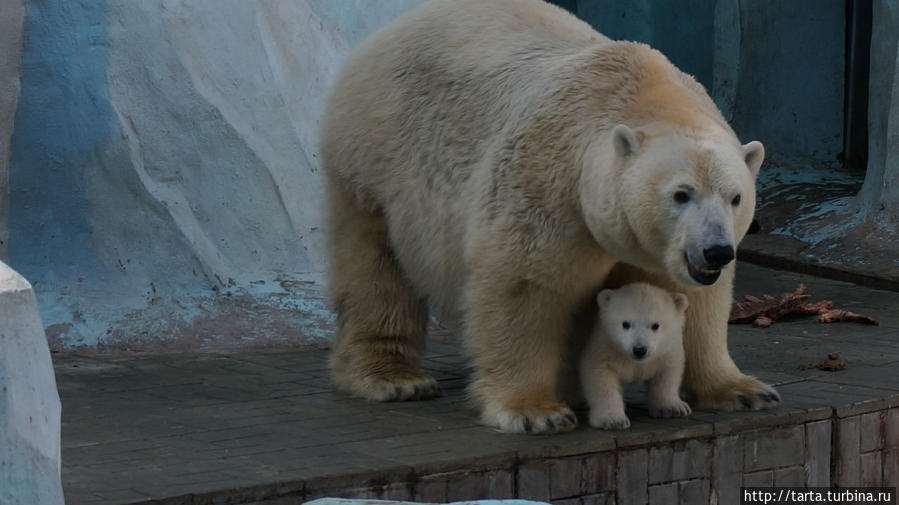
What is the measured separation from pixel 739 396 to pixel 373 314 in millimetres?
1434

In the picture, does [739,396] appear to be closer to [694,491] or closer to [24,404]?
[694,491]

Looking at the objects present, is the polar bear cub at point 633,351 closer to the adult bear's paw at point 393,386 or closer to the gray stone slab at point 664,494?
the gray stone slab at point 664,494

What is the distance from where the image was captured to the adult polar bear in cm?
429

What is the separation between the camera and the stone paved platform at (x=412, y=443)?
4.04 metres

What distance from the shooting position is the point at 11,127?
6.87 m

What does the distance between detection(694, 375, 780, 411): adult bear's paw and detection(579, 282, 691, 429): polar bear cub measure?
0.20m

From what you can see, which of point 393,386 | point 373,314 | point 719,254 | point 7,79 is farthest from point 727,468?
point 7,79

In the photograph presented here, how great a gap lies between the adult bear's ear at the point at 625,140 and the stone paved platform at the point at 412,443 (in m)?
0.91

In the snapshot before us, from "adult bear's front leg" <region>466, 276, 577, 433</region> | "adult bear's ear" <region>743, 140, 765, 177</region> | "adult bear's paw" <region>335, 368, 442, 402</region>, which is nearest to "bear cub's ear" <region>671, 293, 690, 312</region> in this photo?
"adult bear's front leg" <region>466, 276, 577, 433</region>

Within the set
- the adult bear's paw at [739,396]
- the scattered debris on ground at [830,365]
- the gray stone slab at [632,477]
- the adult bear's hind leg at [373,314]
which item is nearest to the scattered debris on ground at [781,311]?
the scattered debris on ground at [830,365]

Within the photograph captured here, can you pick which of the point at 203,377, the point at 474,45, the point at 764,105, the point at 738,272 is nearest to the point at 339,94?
the point at 474,45

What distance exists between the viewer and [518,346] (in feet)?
15.3

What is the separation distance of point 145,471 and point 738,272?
5.69 m

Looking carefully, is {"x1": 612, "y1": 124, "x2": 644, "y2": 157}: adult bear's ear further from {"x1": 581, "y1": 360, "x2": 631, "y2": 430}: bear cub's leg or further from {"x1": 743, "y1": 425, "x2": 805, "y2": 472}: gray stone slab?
{"x1": 743, "y1": 425, "x2": 805, "y2": 472}: gray stone slab
